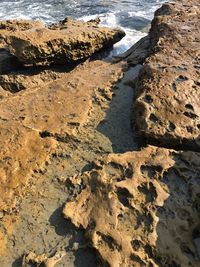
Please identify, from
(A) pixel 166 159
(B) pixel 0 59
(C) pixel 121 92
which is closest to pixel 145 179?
(A) pixel 166 159

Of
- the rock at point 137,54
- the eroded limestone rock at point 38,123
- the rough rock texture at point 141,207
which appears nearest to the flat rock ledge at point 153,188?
the rough rock texture at point 141,207

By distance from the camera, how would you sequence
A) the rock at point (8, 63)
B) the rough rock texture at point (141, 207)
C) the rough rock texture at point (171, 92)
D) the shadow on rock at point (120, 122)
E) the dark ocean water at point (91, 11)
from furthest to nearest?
the dark ocean water at point (91, 11), the rock at point (8, 63), the shadow on rock at point (120, 122), the rough rock texture at point (171, 92), the rough rock texture at point (141, 207)

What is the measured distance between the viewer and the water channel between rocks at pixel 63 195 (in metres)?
3.74

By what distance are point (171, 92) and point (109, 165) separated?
1.23 metres

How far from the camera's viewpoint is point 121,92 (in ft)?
18.4

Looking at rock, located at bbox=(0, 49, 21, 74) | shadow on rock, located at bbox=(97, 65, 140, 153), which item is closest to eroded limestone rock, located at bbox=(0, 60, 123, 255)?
shadow on rock, located at bbox=(97, 65, 140, 153)

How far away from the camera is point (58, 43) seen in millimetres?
6910

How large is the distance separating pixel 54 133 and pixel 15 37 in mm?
2458

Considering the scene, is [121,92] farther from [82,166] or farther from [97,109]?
[82,166]

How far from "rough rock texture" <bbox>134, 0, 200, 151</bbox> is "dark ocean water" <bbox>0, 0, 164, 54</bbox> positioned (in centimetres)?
524

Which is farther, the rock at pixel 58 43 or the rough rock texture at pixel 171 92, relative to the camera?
the rock at pixel 58 43

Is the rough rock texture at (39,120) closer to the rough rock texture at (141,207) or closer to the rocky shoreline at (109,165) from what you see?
the rocky shoreline at (109,165)

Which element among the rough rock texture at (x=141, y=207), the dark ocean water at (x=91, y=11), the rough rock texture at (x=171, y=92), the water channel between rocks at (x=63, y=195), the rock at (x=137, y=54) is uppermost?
the rough rock texture at (x=171, y=92)

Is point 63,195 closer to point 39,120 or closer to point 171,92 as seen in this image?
point 39,120
